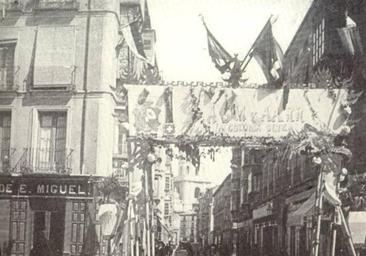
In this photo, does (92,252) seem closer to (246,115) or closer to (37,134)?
(37,134)

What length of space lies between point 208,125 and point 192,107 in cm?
38

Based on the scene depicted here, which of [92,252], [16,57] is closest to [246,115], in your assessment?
[92,252]

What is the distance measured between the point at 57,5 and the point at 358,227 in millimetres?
8234

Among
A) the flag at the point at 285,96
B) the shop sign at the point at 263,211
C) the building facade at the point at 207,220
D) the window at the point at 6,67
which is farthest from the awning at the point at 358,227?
the building facade at the point at 207,220

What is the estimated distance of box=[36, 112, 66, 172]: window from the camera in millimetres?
12464

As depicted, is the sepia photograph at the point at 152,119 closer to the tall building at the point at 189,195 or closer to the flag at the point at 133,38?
the flag at the point at 133,38

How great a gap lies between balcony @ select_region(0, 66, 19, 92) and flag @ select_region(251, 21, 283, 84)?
5.97 m

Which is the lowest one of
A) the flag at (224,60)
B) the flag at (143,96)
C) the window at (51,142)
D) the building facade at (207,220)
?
the building facade at (207,220)

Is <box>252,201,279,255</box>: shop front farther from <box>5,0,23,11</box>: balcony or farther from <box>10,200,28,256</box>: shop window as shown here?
<box>5,0,23,11</box>: balcony

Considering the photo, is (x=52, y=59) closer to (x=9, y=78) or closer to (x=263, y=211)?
(x=9, y=78)

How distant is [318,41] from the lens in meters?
14.6

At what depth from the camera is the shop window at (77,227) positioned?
40.5ft

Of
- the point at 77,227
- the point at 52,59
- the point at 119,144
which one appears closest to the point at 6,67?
the point at 52,59

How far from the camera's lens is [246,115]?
902cm
